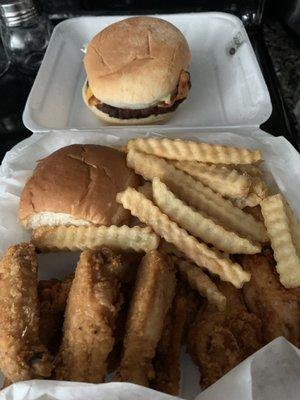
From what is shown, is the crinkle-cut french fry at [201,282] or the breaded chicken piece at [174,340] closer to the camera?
the breaded chicken piece at [174,340]

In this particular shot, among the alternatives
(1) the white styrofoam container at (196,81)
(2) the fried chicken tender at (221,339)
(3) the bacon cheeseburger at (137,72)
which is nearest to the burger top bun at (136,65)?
(3) the bacon cheeseburger at (137,72)

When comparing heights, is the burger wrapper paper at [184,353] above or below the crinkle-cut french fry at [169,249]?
above

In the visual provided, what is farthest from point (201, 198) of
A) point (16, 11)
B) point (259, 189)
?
point (16, 11)

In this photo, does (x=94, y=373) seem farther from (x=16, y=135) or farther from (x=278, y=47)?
(x=278, y=47)

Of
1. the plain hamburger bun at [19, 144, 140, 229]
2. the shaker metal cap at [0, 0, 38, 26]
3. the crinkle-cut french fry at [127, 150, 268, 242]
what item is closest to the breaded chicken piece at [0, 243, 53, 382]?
the plain hamburger bun at [19, 144, 140, 229]

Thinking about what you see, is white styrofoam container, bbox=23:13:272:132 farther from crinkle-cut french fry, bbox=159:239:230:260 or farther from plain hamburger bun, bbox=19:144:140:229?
crinkle-cut french fry, bbox=159:239:230:260

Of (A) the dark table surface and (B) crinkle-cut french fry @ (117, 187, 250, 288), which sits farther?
(A) the dark table surface

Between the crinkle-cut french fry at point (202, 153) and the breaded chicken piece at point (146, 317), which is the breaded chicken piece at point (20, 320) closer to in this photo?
the breaded chicken piece at point (146, 317)
